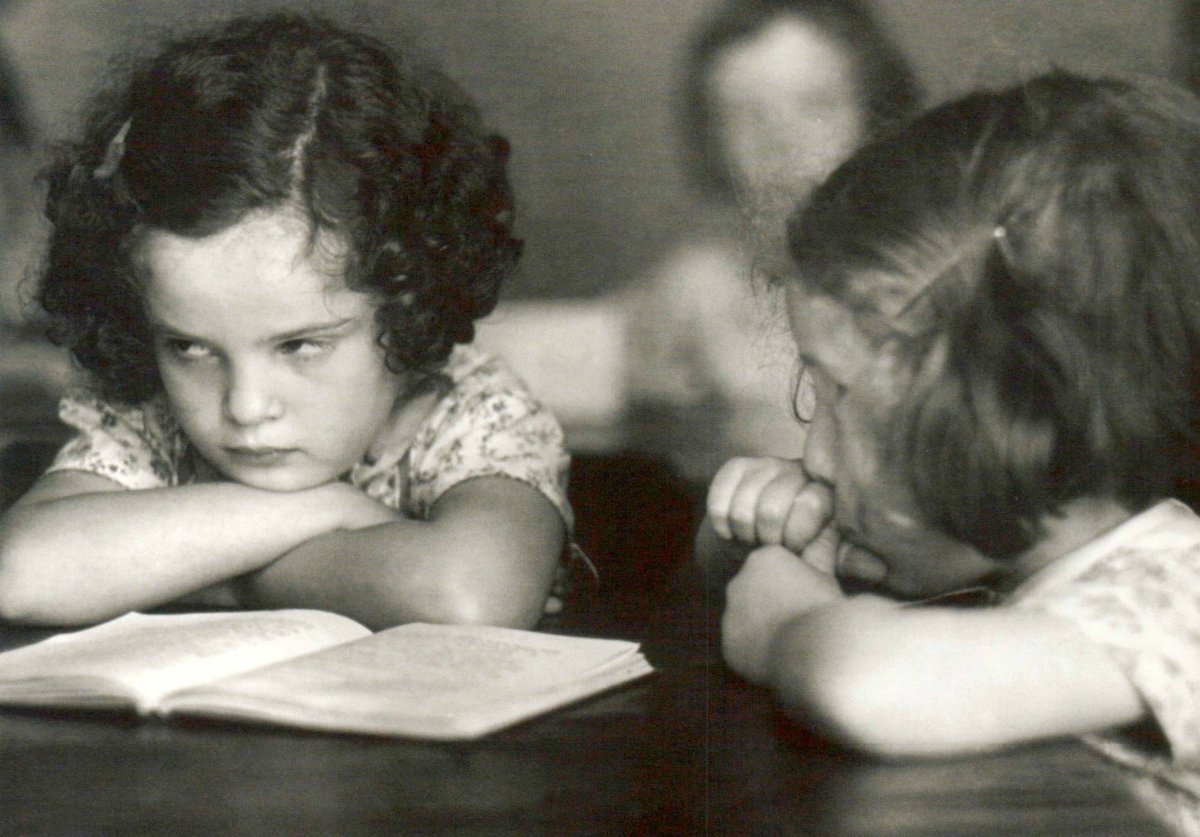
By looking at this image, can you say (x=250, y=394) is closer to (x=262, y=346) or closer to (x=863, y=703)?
(x=262, y=346)

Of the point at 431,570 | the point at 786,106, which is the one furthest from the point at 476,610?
the point at 786,106

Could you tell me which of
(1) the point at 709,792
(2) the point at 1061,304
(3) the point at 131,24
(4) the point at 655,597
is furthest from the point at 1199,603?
(3) the point at 131,24

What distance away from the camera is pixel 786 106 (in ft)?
3.91

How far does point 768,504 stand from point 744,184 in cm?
24

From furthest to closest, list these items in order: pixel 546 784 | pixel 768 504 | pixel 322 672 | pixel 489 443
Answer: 1. pixel 489 443
2. pixel 768 504
3. pixel 322 672
4. pixel 546 784


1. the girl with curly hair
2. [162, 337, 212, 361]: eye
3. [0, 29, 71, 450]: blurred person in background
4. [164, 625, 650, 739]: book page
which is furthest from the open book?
[0, 29, 71, 450]: blurred person in background

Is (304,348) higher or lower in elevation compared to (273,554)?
higher

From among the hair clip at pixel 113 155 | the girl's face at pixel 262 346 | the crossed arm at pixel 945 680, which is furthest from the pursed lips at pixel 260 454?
the crossed arm at pixel 945 680

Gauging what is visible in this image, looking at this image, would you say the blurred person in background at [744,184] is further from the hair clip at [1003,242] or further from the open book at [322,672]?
the open book at [322,672]

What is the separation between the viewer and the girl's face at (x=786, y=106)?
93 centimetres

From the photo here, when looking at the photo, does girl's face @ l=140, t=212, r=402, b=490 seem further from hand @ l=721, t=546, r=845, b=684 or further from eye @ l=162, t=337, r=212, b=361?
hand @ l=721, t=546, r=845, b=684

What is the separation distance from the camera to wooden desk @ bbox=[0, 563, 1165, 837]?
1.95 ft

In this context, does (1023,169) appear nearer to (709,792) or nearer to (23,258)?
(709,792)

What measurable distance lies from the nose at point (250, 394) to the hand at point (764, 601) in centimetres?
39
